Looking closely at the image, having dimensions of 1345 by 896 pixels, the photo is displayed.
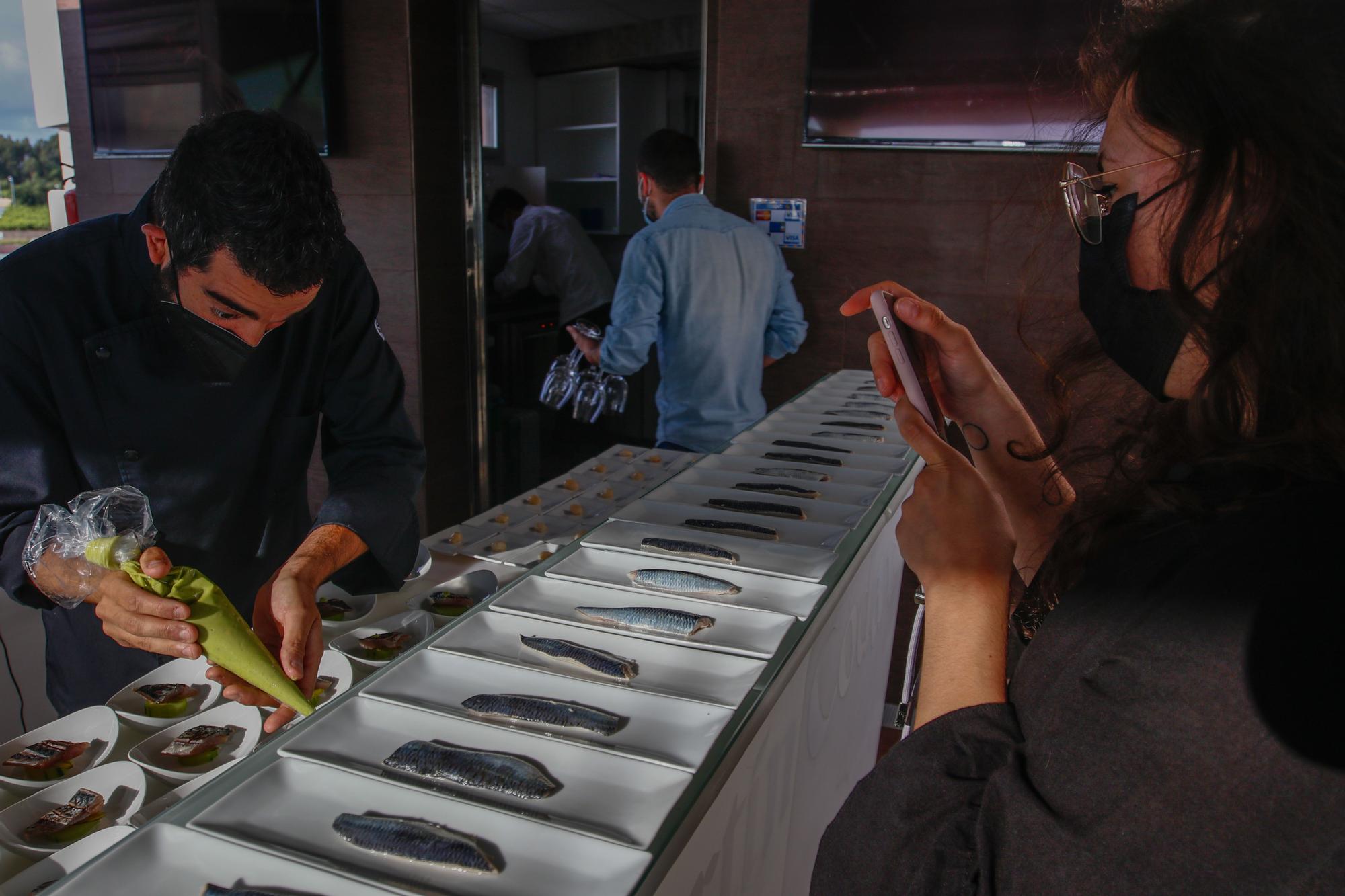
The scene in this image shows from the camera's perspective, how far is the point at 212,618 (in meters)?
1.03

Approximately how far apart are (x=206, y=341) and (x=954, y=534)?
4.30ft

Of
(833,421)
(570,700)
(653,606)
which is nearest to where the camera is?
(570,700)

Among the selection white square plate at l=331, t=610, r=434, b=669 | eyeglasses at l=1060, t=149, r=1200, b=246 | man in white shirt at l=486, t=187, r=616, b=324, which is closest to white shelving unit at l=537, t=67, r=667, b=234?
man in white shirt at l=486, t=187, r=616, b=324

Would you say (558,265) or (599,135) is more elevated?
(599,135)

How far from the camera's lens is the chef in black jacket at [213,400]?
1.35 m

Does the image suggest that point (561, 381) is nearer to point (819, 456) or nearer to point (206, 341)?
point (819, 456)

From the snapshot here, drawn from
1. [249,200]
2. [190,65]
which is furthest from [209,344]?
[190,65]

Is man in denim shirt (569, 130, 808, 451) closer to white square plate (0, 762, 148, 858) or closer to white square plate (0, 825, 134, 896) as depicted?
white square plate (0, 762, 148, 858)

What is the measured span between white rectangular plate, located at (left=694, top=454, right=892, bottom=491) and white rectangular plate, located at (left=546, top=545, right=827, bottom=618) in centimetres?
45

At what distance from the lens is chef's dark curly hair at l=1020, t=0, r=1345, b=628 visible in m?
0.73

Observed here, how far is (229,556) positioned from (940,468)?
4.99 ft

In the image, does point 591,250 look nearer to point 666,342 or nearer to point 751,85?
point 751,85

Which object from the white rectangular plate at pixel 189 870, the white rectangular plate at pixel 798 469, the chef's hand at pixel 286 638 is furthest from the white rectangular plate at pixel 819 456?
the white rectangular plate at pixel 189 870

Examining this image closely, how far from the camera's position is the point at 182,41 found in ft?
15.4
